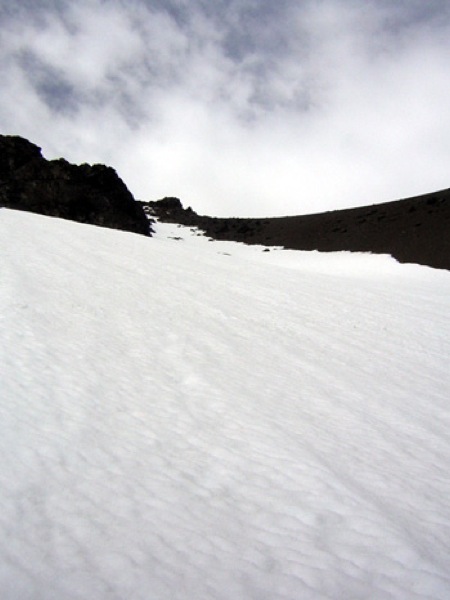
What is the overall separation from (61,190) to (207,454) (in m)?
46.7

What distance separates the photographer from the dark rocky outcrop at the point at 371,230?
29469mm

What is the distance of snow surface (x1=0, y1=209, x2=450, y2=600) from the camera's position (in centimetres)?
218

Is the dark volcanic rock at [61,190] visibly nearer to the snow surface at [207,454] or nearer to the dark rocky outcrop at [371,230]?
the dark rocky outcrop at [371,230]

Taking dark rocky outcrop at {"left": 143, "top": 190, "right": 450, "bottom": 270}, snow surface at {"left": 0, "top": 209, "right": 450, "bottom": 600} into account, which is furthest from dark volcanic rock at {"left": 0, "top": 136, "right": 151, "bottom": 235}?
snow surface at {"left": 0, "top": 209, "right": 450, "bottom": 600}

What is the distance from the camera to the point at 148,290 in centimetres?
980

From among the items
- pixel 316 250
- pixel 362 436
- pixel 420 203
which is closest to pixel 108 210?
pixel 316 250

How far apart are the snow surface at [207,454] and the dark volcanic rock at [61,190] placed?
37929 millimetres

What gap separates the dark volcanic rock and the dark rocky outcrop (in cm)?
1284

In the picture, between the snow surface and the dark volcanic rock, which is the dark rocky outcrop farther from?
the snow surface

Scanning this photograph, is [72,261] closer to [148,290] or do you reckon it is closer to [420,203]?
[148,290]

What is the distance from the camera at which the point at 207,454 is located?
348 cm

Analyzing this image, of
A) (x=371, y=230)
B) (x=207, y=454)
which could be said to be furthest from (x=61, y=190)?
(x=207, y=454)

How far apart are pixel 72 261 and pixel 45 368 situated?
7.29 metres

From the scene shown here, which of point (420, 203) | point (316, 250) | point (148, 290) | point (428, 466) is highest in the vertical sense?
point (420, 203)
